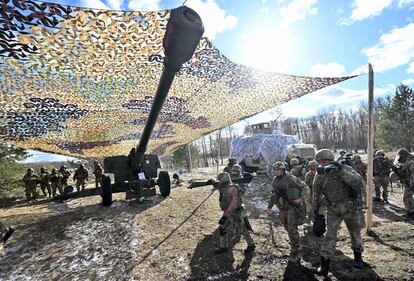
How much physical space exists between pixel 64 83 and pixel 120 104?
1.91 metres

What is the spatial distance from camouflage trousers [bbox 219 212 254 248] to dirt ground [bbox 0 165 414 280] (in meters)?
0.19

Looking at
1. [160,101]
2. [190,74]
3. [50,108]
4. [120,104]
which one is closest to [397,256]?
[160,101]

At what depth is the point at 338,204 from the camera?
166 inches

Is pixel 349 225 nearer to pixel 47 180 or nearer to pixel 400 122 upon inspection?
pixel 47 180

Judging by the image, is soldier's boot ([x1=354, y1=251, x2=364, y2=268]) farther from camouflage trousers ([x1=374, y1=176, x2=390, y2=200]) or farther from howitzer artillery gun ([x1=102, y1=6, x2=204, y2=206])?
camouflage trousers ([x1=374, y1=176, x2=390, y2=200])

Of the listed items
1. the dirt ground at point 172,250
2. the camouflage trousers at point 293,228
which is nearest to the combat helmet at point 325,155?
the camouflage trousers at point 293,228

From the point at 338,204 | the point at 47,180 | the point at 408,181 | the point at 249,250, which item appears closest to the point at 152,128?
the point at 249,250

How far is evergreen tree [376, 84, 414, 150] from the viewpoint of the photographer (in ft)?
81.6

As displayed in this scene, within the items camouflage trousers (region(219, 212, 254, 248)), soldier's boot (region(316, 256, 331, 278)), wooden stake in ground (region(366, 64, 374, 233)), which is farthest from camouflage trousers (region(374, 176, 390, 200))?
camouflage trousers (region(219, 212, 254, 248))

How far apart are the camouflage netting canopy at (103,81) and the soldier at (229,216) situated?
2857 mm

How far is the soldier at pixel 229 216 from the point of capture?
5059mm

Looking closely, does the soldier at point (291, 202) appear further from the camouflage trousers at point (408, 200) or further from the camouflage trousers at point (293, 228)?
the camouflage trousers at point (408, 200)

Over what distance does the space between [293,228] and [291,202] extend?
475mm

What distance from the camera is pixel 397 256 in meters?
4.46
